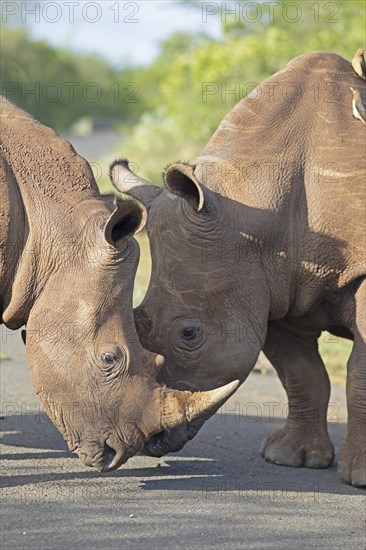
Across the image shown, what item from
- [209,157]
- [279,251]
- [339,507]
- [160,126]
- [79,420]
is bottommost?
[160,126]

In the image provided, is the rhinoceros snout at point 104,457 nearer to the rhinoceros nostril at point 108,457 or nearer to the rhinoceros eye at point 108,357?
the rhinoceros nostril at point 108,457

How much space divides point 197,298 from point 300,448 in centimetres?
171

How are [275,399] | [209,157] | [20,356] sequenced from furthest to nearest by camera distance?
[20,356]
[275,399]
[209,157]

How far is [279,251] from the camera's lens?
8.09m

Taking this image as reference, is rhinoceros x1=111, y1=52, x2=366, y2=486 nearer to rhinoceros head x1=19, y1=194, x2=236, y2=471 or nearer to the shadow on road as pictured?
the shadow on road

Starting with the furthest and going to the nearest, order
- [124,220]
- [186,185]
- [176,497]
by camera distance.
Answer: [186,185]
[176,497]
[124,220]

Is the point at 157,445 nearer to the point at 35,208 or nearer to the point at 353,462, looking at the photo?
the point at 353,462

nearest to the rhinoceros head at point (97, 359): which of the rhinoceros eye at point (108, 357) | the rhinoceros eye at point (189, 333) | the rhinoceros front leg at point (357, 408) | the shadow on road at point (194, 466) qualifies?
Answer: the rhinoceros eye at point (108, 357)

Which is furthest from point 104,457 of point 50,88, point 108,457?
point 50,88

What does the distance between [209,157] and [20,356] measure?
4.51m

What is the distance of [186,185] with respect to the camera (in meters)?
7.80

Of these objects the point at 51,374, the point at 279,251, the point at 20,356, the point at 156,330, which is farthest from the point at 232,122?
the point at 20,356

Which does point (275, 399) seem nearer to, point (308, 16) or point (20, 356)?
point (20, 356)

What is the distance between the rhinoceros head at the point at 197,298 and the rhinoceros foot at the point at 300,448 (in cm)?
111
